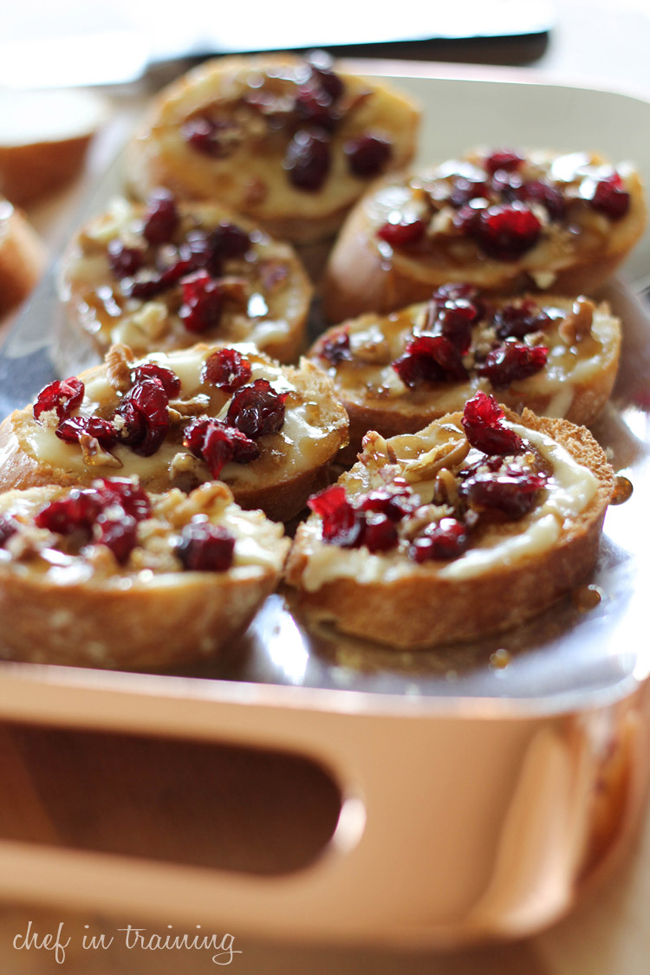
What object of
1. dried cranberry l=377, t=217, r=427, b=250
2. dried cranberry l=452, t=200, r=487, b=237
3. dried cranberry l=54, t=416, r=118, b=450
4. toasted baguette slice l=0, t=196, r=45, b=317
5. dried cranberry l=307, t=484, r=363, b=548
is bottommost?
toasted baguette slice l=0, t=196, r=45, b=317

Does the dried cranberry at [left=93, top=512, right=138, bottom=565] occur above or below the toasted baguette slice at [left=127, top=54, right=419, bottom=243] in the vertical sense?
below

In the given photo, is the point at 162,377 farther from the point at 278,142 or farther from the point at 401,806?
the point at 278,142

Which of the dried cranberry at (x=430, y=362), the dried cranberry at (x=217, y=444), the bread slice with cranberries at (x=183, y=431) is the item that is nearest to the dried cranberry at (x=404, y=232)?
the dried cranberry at (x=430, y=362)

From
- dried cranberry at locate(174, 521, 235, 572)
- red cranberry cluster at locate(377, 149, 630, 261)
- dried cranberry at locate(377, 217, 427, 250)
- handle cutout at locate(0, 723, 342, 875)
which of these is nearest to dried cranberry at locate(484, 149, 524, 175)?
red cranberry cluster at locate(377, 149, 630, 261)

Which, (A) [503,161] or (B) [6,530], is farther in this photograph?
(A) [503,161]

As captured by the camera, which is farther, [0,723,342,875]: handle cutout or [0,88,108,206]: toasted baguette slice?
[0,88,108,206]: toasted baguette slice

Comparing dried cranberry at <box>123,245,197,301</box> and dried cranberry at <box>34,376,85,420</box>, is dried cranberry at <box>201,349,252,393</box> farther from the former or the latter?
dried cranberry at <box>123,245,197,301</box>

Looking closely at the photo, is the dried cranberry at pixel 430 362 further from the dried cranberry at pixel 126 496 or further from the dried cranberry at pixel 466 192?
the dried cranberry at pixel 126 496

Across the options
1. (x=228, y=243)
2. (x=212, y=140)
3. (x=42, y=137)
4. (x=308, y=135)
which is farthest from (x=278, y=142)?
(x=42, y=137)
